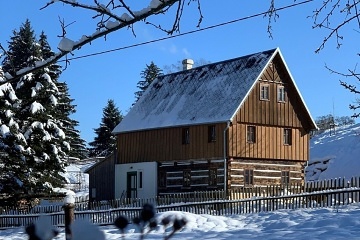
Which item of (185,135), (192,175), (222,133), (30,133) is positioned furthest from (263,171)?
(30,133)

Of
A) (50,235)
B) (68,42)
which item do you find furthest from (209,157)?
(50,235)

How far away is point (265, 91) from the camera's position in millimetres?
33656

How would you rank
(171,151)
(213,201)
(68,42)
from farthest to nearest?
(171,151) < (213,201) < (68,42)

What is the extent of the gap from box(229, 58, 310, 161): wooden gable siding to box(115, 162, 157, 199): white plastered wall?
19.3 feet

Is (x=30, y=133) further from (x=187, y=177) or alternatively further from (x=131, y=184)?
(x=187, y=177)

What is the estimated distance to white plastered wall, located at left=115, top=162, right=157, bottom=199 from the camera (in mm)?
35500

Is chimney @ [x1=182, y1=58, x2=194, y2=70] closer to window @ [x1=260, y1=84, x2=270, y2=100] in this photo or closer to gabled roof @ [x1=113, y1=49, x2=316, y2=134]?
gabled roof @ [x1=113, y1=49, x2=316, y2=134]

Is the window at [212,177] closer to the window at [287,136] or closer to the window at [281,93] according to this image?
the window at [287,136]

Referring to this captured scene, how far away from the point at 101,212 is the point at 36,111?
1108 centimetres

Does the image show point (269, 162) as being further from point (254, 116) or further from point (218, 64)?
point (218, 64)

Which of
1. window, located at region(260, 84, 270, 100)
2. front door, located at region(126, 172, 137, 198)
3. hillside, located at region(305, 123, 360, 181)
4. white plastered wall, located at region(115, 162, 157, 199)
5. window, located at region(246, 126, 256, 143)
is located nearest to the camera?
window, located at region(246, 126, 256, 143)

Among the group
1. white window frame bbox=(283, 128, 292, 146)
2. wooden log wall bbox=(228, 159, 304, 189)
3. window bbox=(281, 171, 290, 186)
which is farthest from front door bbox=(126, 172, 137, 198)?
white window frame bbox=(283, 128, 292, 146)

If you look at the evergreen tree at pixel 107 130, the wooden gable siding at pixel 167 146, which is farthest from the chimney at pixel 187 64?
the evergreen tree at pixel 107 130

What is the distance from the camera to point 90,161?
214 feet
